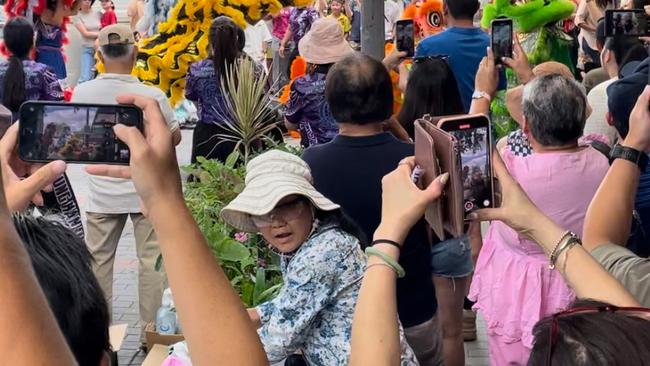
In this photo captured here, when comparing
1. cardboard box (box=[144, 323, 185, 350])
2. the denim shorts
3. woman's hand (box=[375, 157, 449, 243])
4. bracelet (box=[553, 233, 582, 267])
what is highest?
woman's hand (box=[375, 157, 449, 243])

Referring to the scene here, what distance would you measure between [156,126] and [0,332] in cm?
69

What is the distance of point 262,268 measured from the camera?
4270 millimetres

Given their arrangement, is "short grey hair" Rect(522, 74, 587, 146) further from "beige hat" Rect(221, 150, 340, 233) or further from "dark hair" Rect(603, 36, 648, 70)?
"dark hair" Rect(603, 36, 648, 70)

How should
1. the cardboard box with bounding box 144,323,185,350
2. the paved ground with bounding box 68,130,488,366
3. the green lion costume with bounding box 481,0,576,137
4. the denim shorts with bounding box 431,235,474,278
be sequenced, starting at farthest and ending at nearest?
the green lion costume with bounding box 481,0,576,137 → the paved ground with bounding box 68,130,488,366 → the denim shorts with bounding box 431,235,474,278 → the cardboard box with bounding box 144,323,185,350

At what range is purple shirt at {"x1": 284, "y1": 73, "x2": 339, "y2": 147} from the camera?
5711 millimetres

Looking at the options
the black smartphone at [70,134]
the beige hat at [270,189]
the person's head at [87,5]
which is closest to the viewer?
the black smartphone at [70,134]

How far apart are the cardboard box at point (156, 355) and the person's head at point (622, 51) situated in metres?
3.20

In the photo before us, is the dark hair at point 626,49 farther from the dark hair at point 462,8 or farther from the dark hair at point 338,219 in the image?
the dark hair at point 338,219

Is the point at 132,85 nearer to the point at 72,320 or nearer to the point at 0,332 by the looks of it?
the point at 72,320

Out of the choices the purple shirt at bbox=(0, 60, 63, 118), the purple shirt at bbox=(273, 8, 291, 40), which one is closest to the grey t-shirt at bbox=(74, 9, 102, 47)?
the purple shirt at bbox=(273, 8, 291, 40)

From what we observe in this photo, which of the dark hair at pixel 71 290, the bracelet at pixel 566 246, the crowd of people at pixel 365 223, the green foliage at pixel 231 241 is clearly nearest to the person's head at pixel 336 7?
the crowd of people at pixel 365 223

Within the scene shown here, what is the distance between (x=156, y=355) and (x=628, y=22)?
2.91m

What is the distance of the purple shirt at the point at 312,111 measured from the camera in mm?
5711

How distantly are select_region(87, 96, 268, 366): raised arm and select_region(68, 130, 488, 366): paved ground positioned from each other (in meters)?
3.86
